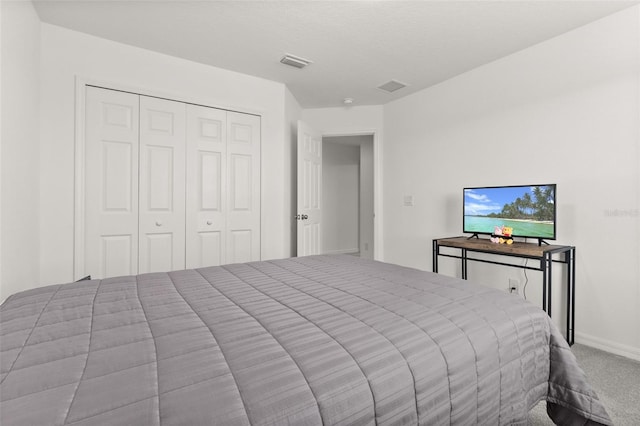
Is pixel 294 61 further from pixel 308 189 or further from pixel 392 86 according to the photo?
pixel 308 189

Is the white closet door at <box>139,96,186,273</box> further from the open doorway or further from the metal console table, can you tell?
the open doorway

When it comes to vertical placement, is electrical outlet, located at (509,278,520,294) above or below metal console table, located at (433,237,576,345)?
below

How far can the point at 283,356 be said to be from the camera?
81 cm

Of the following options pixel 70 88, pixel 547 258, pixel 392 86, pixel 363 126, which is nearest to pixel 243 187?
pixel 70 88

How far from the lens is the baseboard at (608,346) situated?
2250 millimetres

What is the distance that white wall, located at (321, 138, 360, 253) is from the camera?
22.3ft

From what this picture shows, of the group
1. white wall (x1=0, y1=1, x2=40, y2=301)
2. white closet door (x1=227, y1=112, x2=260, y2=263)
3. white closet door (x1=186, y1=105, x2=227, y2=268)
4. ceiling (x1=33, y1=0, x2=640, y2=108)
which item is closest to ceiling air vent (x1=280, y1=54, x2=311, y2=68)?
ceiling (x1=33, y1=0, x2=640, y2=108)

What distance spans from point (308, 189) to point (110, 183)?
2.15 metres

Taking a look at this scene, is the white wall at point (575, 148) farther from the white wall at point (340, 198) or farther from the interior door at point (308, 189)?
the white wall at point (340, 198)

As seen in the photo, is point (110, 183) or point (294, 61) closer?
point (110, 183)

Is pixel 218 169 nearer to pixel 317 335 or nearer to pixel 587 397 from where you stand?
pixel 317 335

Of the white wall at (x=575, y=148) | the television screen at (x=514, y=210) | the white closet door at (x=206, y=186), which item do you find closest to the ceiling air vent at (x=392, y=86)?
the white wall at (x=575, y=148)

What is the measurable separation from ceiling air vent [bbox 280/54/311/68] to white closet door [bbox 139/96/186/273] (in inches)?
44.1

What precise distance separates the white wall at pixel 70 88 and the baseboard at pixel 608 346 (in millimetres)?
3774
